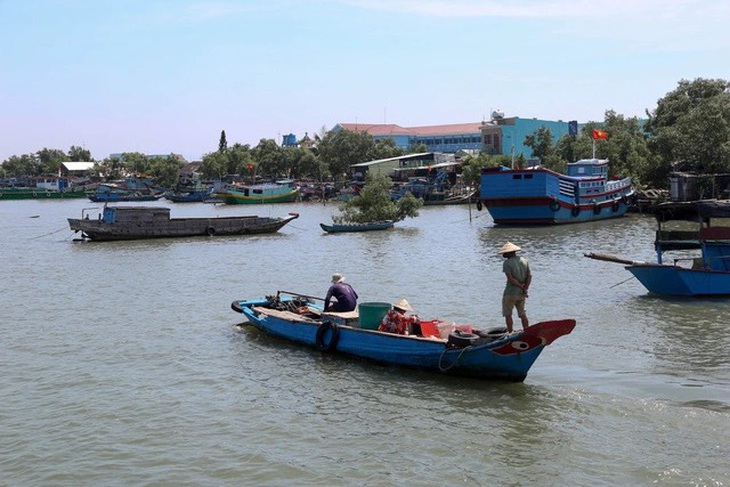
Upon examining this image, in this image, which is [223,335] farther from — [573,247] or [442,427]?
[573,247]

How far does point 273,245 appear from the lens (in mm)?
41875

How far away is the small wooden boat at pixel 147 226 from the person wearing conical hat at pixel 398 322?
32.8 metres

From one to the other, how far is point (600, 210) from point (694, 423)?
42.6 m

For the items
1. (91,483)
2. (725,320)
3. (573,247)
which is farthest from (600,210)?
(91,483)

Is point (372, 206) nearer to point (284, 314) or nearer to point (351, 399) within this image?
point (284, 314)

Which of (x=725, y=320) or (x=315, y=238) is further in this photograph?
(x=315, y=238)

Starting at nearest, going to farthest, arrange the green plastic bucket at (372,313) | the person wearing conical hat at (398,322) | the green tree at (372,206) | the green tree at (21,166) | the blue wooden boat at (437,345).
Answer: the blue wooden boat at (437,345) < the person wearing conical hat at (398,322) < the green plastic bucket at (372,313) < the green tree at (372,206) < the green tree at (21,166)

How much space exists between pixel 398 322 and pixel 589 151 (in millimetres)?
63267

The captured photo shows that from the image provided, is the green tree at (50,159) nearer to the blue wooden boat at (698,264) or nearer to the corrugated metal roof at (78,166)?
the corrugated metal roof at (78,166)

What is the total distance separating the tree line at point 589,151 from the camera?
56.9 m

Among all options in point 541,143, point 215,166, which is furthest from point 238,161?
point 541,143

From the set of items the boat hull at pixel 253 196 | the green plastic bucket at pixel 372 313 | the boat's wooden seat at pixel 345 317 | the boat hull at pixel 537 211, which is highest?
the boat hull at pixel 253 196

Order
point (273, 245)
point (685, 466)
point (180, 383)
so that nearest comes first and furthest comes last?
1. point (685, 466)
2. point (180, 383)
3. point (273, 245)

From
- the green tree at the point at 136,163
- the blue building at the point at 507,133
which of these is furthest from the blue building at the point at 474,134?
the green tree at the point at 136,163
